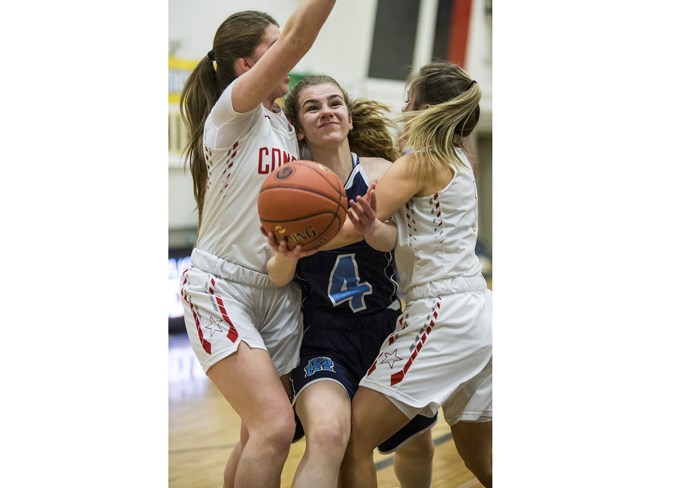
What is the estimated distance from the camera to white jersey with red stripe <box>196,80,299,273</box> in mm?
2486

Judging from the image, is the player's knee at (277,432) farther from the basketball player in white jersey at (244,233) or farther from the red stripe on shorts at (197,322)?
the red stripe on shorts at (197,322)

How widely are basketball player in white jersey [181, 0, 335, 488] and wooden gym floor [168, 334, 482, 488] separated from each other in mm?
563

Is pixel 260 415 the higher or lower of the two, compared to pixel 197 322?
lower

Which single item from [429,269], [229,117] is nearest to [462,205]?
[429,269]

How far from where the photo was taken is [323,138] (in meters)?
2.67

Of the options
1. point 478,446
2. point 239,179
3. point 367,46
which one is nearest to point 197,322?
point 239,179

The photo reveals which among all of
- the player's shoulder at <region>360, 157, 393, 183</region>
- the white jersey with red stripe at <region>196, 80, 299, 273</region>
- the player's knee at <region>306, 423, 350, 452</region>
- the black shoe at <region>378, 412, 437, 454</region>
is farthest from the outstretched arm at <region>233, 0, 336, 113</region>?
the black shoe at <region>378, 412, 437, 454</region>

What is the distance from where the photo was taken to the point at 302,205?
2.17 meters

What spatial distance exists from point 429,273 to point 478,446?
71 centimetres

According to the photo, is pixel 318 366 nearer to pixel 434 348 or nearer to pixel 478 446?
pixel 434 348

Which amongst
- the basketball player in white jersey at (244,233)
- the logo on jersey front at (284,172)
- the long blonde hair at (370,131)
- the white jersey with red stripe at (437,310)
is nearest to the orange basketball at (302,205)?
the logo on jersey front at (284,172)

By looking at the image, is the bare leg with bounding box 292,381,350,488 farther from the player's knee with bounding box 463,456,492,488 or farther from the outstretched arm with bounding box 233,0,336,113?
the outstretched arm with bounding box 233,0,336,113
